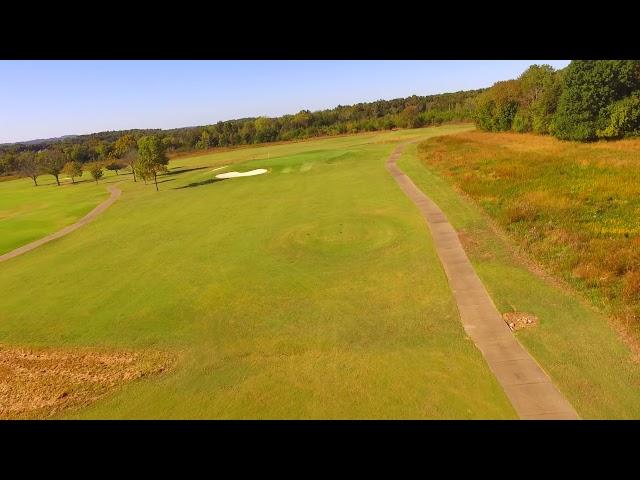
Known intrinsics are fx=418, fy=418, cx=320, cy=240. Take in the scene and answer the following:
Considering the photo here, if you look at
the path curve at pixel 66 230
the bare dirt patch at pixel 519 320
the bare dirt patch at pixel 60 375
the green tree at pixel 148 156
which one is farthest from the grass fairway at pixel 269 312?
the green tree at pixel 148 156

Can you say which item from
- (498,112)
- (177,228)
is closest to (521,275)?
(177,228)

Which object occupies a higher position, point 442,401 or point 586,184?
point 586,184

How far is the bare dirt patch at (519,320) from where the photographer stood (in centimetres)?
1179

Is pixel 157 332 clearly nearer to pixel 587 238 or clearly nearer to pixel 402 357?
pixel 402 357

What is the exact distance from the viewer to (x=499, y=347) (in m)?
11.0

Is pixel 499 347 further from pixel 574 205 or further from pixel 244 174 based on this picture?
pixel 244 174

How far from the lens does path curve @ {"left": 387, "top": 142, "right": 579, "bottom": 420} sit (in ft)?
29.1

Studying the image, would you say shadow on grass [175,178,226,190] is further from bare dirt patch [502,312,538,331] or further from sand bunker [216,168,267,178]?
bare dirt patch [502,312,538,331]

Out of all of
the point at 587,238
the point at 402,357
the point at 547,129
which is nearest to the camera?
the point at 402,357

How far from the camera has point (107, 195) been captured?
4569 cm

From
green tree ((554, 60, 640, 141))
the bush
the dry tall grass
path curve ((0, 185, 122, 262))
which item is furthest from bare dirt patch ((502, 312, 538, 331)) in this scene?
green tree ((554, 60, 640, 141))

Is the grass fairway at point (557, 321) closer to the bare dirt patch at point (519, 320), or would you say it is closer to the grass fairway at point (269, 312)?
the bare dirt patch at point (519, 320)
